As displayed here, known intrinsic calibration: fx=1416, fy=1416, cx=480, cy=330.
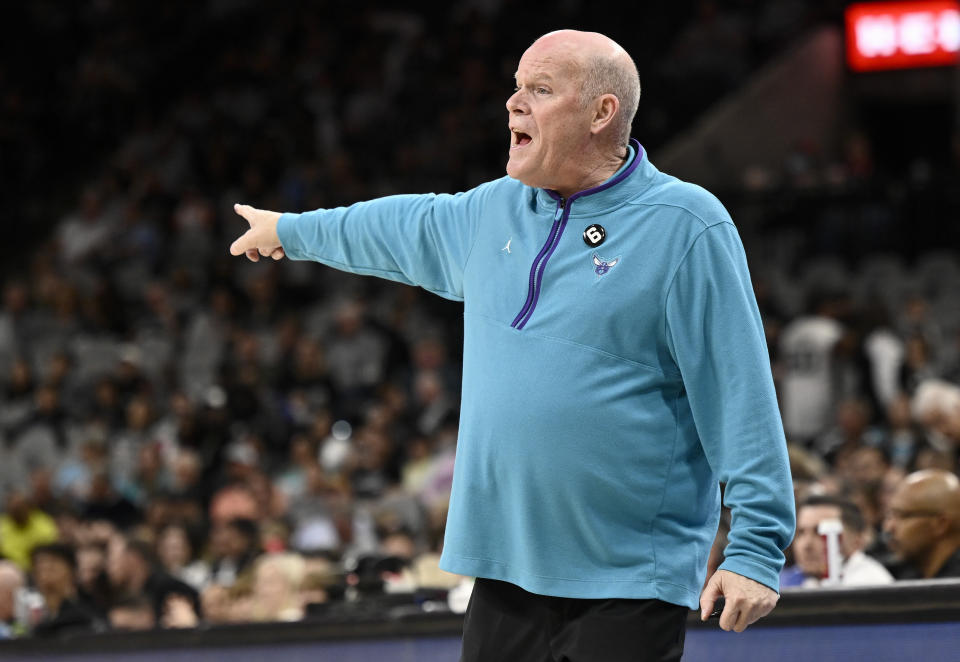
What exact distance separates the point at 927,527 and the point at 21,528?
6.53 metres

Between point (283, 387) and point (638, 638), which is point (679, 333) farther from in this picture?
point (283, 387)

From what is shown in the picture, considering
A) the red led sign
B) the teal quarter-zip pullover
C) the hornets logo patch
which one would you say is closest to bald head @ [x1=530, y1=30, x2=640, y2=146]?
the teal quarter-zip pullover

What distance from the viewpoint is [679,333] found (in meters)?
2.37

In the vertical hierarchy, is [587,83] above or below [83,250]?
below

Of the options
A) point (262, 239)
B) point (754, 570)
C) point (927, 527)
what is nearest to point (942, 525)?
point (927, 527)

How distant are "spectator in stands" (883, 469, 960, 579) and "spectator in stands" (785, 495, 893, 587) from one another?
10 centimetres

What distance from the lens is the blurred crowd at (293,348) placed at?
6.46 meters

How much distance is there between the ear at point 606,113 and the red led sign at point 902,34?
1027cm

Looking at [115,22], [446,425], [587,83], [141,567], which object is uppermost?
[115,22]

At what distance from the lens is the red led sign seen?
11984 millimetres

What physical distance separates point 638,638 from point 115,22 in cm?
1430

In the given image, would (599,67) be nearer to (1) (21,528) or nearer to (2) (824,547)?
(2) (824,547)

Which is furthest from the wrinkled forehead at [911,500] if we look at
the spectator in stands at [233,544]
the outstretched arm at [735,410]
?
the spectator in stands at [233,544]

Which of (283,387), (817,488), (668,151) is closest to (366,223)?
(817,488)
